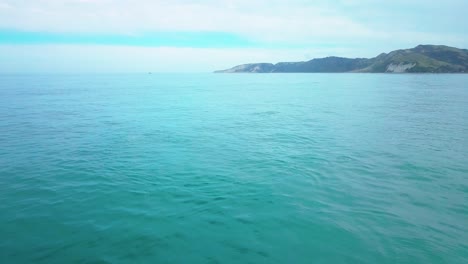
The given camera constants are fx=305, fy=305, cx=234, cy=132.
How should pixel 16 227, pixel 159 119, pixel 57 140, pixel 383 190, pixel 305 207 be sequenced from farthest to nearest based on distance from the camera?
1. pixel 159 119
2. pixel 57 140
3. pixel 383 190
4. pixel 305 207
5. pixel 16 227

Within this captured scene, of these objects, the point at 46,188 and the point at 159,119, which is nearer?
the point at 46,188

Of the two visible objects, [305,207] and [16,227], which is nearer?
[16,227]

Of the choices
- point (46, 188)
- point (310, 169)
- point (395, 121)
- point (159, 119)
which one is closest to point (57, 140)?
point (46, 188)

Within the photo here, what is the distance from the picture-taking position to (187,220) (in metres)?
15.9

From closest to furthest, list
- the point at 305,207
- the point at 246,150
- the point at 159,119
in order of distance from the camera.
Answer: the point at 305,207 < the point at 246,150 < the point at 159,119

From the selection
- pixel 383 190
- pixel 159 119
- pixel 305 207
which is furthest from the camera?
pixel 159 119

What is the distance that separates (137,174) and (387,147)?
23307 millimetres

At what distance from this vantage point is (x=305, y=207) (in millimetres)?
17344

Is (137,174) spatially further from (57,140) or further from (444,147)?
(444,147)

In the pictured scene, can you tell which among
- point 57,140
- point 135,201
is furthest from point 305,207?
point 57,140

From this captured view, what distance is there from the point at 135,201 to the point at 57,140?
19.3 meters

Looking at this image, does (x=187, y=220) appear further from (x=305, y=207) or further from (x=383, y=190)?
(x=383, y=190)

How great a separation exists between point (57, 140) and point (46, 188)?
14.1m

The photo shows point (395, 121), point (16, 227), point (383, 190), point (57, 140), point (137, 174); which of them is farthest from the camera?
point (395, 121)
